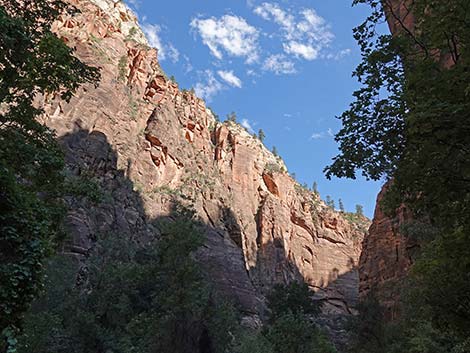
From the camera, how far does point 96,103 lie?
6109cm

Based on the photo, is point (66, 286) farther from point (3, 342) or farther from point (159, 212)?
point (159, 212)

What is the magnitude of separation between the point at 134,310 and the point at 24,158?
24592mm

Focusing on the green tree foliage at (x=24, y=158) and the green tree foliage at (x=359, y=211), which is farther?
the green tree foliage at (x=359, y=211)

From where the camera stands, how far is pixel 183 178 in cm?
7156

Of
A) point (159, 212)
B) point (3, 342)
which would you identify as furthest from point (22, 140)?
point (159, 212)

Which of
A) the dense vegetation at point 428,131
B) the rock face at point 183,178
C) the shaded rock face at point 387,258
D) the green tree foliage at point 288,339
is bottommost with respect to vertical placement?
the green tree foliage at point 288,339

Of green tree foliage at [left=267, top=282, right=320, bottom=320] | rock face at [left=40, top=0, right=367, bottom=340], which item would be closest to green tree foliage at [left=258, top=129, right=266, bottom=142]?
rock face at [left=40, top=0, right=367, bottom=340]

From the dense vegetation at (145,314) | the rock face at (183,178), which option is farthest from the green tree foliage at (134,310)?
the rock face at (183,178)

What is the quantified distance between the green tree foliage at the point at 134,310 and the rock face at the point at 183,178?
1051 centimetres

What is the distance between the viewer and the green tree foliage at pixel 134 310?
75.5ft

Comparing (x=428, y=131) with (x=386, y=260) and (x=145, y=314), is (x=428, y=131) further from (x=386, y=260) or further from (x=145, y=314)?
(x=386, y=260)

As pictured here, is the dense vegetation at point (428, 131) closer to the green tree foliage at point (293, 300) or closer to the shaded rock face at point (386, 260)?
the shaded rock face at point (386, 260)

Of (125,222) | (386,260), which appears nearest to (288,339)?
(386,260)

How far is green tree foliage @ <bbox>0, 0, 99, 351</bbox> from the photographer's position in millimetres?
9734
